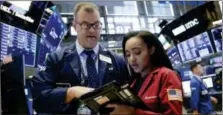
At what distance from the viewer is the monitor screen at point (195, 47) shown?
2.60m

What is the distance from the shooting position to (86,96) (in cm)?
164

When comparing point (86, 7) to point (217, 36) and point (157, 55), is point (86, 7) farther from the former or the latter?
point (217, 36)

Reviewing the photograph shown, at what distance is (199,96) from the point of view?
254cm

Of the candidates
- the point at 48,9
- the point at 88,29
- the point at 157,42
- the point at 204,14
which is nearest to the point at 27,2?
the point at 48,9

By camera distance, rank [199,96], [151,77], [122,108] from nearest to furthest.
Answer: [122,108]
[151,77]
[199,96]

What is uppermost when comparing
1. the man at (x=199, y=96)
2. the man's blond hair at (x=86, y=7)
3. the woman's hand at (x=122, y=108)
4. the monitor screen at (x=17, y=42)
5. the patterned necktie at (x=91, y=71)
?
the man's blond hair at (x=86, y=7)

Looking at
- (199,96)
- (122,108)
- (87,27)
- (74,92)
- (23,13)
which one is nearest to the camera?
(122,108)

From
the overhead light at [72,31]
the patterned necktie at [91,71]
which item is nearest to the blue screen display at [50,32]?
the overhead light at [72,31]

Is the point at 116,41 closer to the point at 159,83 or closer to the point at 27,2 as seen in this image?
the point at 159,83

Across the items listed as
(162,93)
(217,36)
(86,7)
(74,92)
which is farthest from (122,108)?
(217,36)

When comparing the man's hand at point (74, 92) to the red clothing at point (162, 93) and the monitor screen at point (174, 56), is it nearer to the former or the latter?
the red clothing at point (162, 93)

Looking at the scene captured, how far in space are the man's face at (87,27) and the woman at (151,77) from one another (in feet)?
0.91

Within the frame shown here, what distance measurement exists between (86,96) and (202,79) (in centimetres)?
131

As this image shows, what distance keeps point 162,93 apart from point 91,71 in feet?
2.30
